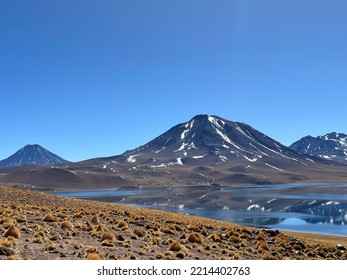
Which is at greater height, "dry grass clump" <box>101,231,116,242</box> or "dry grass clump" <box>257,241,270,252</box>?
"dry grass clump" <box>101,231,116,242</box>

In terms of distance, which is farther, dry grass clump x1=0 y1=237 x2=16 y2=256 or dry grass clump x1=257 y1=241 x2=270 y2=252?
dry grass clump x1=257 y1=241 x2=270 y2=252

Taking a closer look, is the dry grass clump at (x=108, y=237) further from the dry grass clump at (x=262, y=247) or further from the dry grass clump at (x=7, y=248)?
the dry grass clump at (x=262, y=247)

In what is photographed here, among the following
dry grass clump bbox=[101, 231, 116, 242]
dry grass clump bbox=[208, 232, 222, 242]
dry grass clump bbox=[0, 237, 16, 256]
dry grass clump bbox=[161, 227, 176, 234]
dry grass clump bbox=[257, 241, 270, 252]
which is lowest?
dry grass clump bbox=[257, 241, 270, 252]

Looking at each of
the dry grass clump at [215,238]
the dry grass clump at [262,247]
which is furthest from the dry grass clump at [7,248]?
the dry grass clump at [262,247]

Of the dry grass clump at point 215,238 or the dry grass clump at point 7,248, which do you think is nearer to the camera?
the dry grass clump at point 7,248

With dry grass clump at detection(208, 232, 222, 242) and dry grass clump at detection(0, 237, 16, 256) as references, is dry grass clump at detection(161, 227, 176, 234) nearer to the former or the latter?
dry grass clump at detection(208, 232, 222, 242)

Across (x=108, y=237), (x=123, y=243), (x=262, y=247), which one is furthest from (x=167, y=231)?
(x=262, y=247)

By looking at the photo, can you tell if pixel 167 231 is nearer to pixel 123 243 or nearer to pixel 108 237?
pixel 108 237

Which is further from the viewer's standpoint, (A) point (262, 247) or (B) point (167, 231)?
(B) point (167, 231)

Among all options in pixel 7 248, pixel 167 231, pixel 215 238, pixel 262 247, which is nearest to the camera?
pixel 7 248

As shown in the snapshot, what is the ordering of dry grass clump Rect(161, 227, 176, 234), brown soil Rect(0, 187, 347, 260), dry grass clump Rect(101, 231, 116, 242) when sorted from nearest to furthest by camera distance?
brown soil Rect(0, 187, 347, 260) < dry grass clump Rect(101, 231, 116, 242) < dry grass clump Rect(161, 227, 176, 234)

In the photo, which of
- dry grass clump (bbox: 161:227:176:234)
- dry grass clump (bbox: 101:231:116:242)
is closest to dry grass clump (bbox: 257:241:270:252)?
dry grass clump (bbox: 161:227:176:234)

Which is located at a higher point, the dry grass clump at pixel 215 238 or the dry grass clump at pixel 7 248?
the dry grass clump at pixel 7 248

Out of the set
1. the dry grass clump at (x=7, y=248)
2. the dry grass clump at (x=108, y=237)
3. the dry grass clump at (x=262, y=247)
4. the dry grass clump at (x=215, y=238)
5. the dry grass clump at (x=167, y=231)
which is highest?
the dry grass clump at (x=7, y=248)
